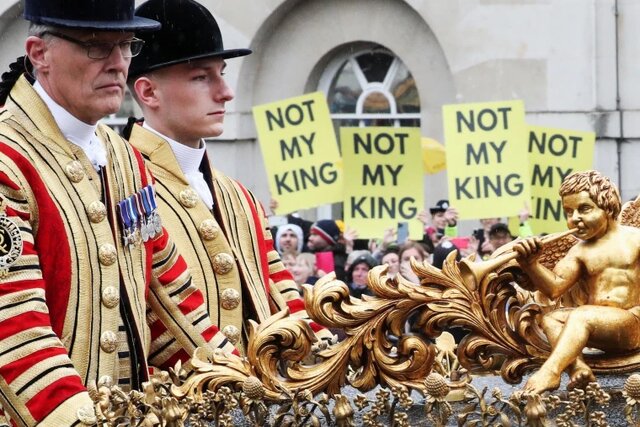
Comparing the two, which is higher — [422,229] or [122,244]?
[122,244]

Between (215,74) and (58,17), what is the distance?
4.61 feet

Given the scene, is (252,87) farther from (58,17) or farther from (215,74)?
(58,17)

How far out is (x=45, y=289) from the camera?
15.3 feet

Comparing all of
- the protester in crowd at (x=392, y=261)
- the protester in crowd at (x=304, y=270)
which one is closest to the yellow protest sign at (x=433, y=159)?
the protester in crowd at (x=304, y=270)

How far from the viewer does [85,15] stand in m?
4.72

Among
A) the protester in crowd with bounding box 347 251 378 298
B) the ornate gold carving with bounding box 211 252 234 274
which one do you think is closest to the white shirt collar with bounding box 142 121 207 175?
the ornate gold carving with bounding box 211 252 234 274

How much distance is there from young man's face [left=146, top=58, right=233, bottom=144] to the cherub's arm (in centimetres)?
211

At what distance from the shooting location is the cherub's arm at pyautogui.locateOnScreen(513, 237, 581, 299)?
4105 millimetres

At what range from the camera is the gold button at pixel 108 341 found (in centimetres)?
483

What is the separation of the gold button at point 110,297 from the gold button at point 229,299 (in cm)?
104

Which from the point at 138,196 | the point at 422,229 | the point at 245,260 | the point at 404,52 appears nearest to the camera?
the point at 138,196

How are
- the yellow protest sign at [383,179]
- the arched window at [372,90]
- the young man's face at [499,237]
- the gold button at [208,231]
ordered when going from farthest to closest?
the arched window at [372,90], the yellow protest sign at [383,179], the young man's face at [499,237], the gold button at [208,231]

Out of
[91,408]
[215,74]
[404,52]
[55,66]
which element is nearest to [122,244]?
→ [55,66]

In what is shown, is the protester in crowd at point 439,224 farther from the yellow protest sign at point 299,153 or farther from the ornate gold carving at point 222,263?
the ornate gold carving at point 222,263
